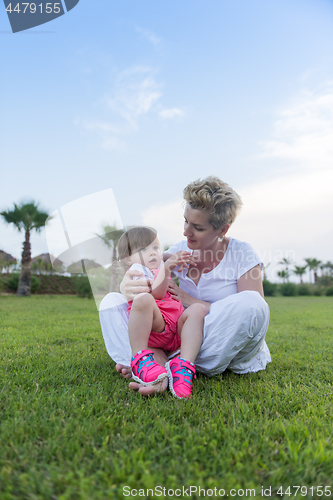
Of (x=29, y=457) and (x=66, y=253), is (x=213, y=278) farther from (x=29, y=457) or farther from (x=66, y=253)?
(x=29, y=457)

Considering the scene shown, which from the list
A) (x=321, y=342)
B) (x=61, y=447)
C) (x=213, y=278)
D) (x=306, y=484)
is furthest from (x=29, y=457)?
(x=321, y=342)

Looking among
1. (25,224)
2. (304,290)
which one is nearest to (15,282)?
(25,224)

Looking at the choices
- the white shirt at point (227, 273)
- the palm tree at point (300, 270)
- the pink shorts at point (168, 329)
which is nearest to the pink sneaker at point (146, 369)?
the pink shorts at point (168, 329)

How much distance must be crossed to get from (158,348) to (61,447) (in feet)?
3.79

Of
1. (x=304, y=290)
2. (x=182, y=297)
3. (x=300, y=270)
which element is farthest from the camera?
(x=300, y=270)

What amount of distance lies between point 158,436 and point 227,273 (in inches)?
59.3

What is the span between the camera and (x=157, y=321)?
7.36 feet

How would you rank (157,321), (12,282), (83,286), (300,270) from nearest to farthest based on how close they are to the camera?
1. (157,321)
2. (83,286)
3. (12,282)
4. (300,270)

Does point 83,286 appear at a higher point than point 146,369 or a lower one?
higher

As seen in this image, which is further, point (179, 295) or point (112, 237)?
point (179, 295)

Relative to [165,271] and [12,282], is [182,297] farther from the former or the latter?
Result: [12,282]

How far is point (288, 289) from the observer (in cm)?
2656

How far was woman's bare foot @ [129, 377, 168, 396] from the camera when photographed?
6.13 feet

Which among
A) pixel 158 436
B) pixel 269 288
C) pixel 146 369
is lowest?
pixel 269 288
